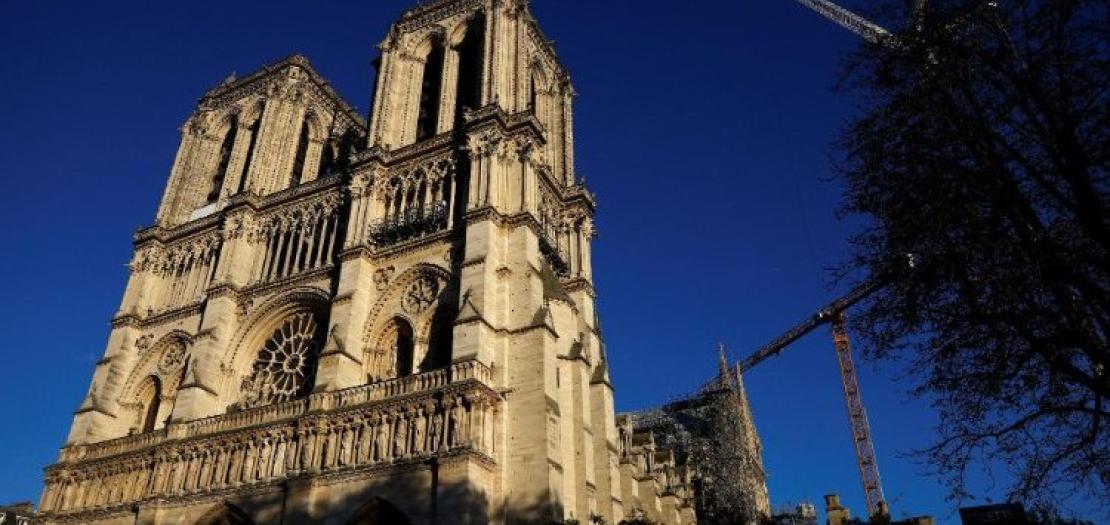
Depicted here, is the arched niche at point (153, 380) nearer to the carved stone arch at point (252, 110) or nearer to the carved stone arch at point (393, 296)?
the carved stone arch at point (393, 296)

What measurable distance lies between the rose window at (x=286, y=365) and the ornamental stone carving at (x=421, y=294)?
443cm

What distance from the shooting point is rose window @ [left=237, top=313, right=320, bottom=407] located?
28016mm

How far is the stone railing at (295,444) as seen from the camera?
69.9 feet

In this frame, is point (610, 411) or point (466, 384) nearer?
point (466, 384)

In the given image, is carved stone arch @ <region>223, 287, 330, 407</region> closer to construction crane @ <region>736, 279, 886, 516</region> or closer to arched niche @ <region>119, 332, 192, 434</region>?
arched niche @ <region>119, 332, 192, 434</region>

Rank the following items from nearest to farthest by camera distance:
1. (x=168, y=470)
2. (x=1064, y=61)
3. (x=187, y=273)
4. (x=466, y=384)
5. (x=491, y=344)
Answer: (x=1064, y=61), (x=466, y=384), (x=491, y=344), (x=168, y=470), (x=187, y=273)

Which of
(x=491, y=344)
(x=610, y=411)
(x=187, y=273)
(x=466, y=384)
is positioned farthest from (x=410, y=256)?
(x=187, y=273)

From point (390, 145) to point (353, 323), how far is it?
8.24 metres

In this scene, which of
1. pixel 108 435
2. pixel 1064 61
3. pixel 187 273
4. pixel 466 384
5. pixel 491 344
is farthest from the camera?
pixel 187 273

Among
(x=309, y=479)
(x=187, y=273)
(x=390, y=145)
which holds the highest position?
(x=390, y=145)

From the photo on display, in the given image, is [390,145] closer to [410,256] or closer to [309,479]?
[410,256]

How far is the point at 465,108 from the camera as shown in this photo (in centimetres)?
2912

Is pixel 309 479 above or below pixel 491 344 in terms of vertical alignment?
below

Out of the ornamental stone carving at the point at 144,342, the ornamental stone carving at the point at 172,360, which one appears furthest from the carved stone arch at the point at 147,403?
the ornamental stone carving at the point at 144,342
